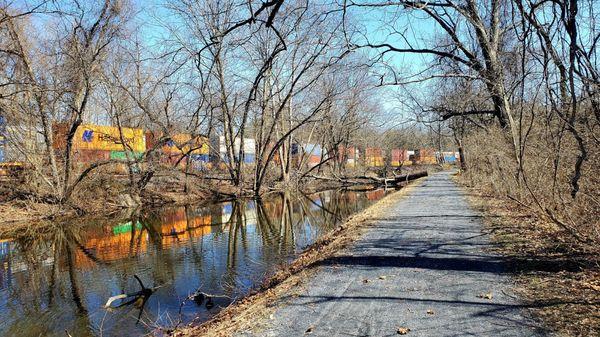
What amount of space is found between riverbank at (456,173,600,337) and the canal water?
5.05m

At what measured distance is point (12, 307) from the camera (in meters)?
8.98

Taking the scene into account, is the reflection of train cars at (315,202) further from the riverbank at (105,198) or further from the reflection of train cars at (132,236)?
the reflection of train cars at (132,236)

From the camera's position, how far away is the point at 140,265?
11859mm

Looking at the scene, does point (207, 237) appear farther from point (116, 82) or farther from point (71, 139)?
point (116, 82)

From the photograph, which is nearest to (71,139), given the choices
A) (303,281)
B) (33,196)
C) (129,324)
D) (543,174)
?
(33,196)

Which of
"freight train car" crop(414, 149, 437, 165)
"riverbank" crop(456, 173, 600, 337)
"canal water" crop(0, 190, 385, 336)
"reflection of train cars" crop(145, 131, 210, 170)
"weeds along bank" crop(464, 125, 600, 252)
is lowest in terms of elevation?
"canal water" crop(0, 190, 385, 336)

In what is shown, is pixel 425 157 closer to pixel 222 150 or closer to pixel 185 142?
pixel 222 150

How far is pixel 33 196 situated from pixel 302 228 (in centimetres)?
1448

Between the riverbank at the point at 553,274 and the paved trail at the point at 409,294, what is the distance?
0.25 metres

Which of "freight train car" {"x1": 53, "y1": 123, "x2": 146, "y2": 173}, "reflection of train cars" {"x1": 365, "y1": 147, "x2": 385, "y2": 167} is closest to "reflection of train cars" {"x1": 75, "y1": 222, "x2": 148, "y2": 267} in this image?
"freight train car" {"x1": 53, "y1": 123, "x2": 146, "y2": 173}

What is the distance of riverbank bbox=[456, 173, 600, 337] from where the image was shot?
462 centimetres

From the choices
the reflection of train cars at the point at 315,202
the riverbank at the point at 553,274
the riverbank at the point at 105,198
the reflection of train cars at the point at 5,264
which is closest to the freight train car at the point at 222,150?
the riverbank at the point at 105,198

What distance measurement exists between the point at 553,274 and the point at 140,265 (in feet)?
31.9

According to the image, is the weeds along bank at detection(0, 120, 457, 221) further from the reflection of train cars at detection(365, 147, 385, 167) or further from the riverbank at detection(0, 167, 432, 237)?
the reflection of train cars at detection(365, 147, 385, 167)
